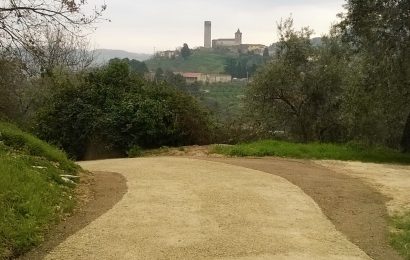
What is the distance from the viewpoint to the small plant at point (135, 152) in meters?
16.3

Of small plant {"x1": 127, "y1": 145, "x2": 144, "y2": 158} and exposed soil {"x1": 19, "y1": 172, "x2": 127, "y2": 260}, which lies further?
small plant {"x1": 127, "y1": 145, "x2": 144, "y2": 158}

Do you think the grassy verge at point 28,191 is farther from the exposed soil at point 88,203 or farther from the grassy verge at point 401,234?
the grassy verge at point 401,234

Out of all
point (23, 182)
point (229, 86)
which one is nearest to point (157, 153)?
point (23, 182)

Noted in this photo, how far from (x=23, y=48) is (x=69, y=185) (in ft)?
11.9

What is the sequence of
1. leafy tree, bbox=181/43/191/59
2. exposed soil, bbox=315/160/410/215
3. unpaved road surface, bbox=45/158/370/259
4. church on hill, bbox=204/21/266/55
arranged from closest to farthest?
unpaved road surface, bbox=45/158/370/259 < exposed soil, bbox=315/160/410/215 < leafy tree, bbox=181/43/191/59 < church on hill, bbox=204/21/266/55

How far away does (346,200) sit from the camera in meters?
8.86

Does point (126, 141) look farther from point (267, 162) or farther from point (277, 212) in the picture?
point (277, 212)

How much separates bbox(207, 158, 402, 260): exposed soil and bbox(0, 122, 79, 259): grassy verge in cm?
411

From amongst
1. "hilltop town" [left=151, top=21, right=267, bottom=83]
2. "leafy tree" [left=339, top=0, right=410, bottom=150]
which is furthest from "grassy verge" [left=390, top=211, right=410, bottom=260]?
"hilltop town" [left=151, top=21, right=267, bottom=83]

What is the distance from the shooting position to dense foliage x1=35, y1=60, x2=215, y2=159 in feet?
55.6

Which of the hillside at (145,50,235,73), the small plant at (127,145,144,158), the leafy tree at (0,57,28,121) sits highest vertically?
the hillside at (145,50,235,73)

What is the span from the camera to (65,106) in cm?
1806

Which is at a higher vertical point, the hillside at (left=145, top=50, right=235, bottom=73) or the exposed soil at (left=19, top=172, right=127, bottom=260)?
the hillside at (left=145, top=50, right=235, bottom=73)

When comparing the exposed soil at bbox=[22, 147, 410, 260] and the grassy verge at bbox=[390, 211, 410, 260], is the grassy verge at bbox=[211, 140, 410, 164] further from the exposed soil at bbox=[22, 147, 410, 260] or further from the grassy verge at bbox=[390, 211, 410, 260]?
the grassy verge at bbox=[390, 211, 410, 260]
